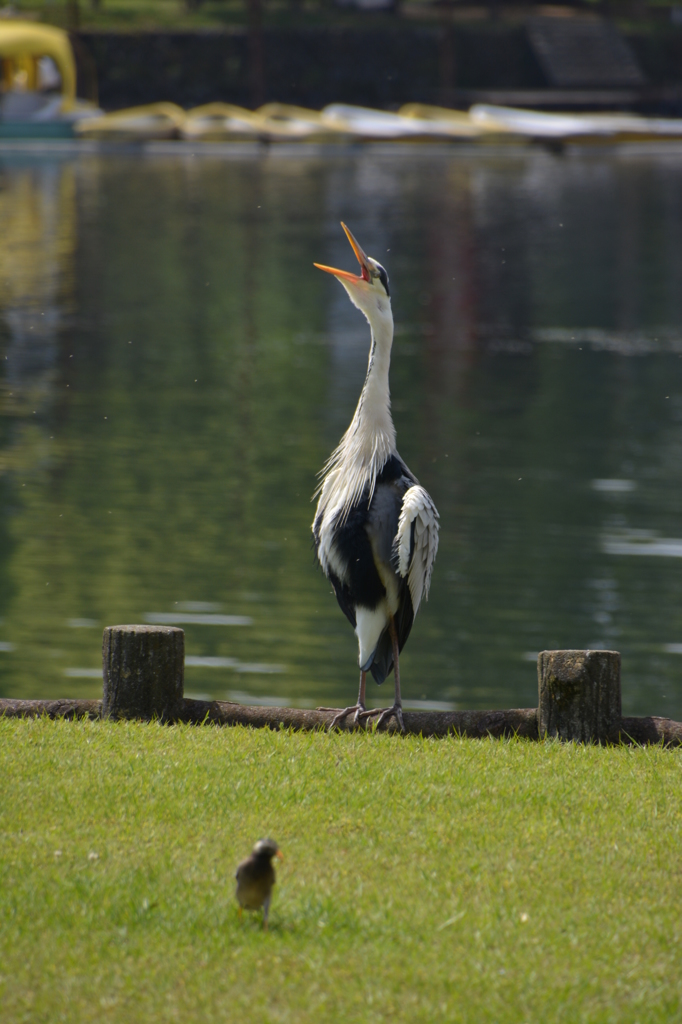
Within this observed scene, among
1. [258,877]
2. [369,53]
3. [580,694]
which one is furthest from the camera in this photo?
[369,53]

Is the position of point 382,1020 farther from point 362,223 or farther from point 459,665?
point 362,223

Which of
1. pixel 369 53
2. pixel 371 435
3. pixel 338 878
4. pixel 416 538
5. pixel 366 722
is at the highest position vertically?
pixel 369 53

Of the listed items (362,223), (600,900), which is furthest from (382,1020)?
(362,223)

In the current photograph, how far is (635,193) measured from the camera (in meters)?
48.2

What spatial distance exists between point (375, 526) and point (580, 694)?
3.75 feet

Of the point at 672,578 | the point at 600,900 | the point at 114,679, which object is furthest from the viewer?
the point at 672,578

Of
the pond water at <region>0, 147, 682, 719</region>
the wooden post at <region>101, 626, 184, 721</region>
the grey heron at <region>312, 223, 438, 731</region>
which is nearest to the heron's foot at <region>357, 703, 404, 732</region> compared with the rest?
the grey heron at <region>312, 223, 438, 731</region>

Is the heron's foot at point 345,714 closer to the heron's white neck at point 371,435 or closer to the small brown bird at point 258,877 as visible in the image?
the heron's white neck at point 371,435

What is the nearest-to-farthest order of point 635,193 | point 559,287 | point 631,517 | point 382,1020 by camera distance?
point 382,1020, point 631,517, point 559,287, point 635,193

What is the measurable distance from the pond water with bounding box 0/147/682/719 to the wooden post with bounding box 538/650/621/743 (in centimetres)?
311

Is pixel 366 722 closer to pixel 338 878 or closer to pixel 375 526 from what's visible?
pixel 375 526

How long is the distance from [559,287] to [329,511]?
25269 mm

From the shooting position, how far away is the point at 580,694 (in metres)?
5.76

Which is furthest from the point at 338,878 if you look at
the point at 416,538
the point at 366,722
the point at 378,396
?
the point at 378,396
